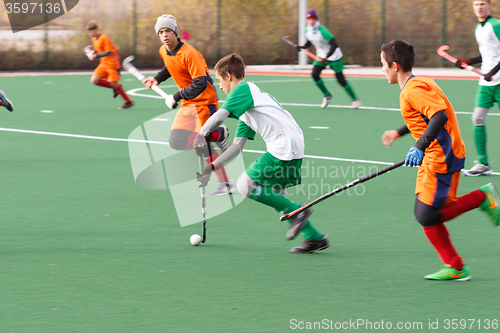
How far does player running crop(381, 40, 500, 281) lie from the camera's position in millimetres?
4781

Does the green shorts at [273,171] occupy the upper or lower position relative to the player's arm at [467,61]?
upper

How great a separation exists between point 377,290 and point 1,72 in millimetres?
22688

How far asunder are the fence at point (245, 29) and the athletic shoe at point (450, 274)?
22.3 m

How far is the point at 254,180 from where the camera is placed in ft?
18.3

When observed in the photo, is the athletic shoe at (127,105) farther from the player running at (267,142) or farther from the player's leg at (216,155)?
the player running at (267,142)

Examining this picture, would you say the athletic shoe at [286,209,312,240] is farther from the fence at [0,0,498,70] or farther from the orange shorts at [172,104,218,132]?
the fence at [0,0,498,70]

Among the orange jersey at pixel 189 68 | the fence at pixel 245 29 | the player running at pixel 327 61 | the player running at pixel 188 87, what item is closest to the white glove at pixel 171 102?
the player running at pixel 188 87

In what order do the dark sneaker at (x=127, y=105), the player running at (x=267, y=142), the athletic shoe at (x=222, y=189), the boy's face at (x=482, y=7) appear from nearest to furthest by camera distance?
the player running at (x=267, y=142) < the athletic shoe at (x=222, y=189) < the boy's face at (x=482, y=7) < the dark sneaker at (x=127, y=105)

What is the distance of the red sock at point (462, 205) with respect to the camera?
16.2 feet

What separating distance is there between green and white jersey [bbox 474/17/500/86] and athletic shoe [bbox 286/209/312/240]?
3957 millimetres

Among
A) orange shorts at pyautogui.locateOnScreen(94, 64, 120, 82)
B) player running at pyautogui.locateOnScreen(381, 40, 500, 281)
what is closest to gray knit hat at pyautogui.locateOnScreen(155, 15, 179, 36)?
player running at pyautogui.locateOnScreen(381, 40, 500, 281)

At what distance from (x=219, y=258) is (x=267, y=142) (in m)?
0.96

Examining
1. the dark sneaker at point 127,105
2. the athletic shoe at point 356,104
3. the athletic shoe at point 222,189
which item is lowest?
the dark sneaker at point 127,105

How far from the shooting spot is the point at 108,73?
1583cm
